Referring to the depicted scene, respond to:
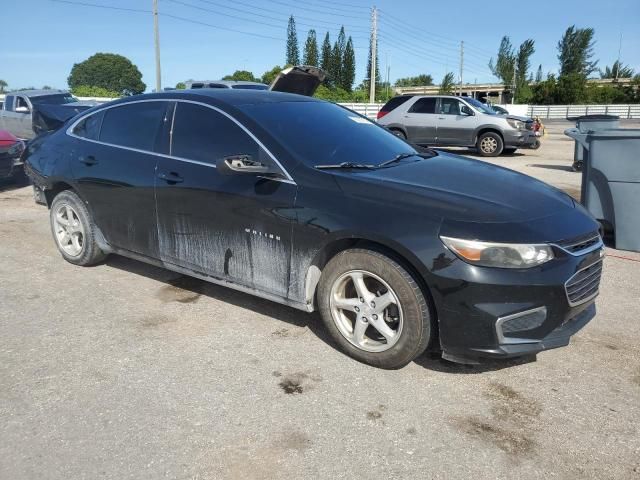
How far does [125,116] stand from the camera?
462cm

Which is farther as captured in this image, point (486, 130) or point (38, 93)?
point (38, 93)


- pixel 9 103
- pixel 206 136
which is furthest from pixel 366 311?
pixel 9 103

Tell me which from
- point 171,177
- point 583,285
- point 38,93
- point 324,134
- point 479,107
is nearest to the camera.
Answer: point 583,285

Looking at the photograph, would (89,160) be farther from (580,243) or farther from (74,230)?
(580,243)

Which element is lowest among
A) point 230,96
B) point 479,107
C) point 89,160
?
point 89,160

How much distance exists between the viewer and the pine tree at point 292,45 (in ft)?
295

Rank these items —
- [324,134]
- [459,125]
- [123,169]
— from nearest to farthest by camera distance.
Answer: [324,134] < [123,169] < [459,125]

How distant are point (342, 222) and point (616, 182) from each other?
4113 mm

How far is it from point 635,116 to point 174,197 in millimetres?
59619

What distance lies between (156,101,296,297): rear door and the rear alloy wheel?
491 inches

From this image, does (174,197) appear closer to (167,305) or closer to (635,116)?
(167,305)

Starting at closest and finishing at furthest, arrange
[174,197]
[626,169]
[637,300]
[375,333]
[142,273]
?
1. [375,333]
2. [174,197]
3. [637,300]
4. [142,273]
5. [626,169]

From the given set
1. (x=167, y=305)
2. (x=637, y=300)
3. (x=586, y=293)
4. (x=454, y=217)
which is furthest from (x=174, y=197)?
(x=637, y=300)

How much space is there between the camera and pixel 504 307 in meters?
2.91
